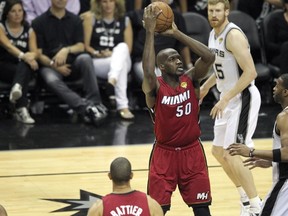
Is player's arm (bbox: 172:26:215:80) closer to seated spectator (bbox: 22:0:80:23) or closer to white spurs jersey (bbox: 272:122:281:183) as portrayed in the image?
white spurs jersey (bbox: 272:122:281:183)

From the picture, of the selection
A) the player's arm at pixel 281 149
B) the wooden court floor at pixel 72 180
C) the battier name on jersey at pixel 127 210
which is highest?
the player's arm at pixel 281 149

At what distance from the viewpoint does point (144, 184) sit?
926 cm

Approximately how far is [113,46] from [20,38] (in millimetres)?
1260

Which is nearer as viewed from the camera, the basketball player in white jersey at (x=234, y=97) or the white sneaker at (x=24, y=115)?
the basketball player in white jersey at (x=234, y=97)

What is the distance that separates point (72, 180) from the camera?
9461mm

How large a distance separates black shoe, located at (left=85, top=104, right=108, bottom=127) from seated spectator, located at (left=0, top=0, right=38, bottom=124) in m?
0.78

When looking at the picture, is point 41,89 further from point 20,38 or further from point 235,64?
point 235,64

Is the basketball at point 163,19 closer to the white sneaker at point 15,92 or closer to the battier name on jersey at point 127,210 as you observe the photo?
the battier name on jersey at point 127,210

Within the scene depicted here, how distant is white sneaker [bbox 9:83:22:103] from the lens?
11617 millimetres

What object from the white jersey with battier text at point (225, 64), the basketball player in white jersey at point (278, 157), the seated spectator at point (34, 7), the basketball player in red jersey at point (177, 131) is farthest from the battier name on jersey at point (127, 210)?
the seated spectator at point (34, 7)

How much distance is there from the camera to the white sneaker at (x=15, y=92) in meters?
11.6

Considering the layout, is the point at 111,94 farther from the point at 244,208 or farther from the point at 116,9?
the point at 244,208

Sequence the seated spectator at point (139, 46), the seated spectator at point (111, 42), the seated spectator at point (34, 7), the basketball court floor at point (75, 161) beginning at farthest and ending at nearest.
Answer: the seated spectator at point (34, 7) < the seated spectator at point (139, 46) < the seated spectator at point (111, 42) < the basketball court floor at point (75, 161)

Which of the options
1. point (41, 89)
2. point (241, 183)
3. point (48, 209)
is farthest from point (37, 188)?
point (41, 89)
